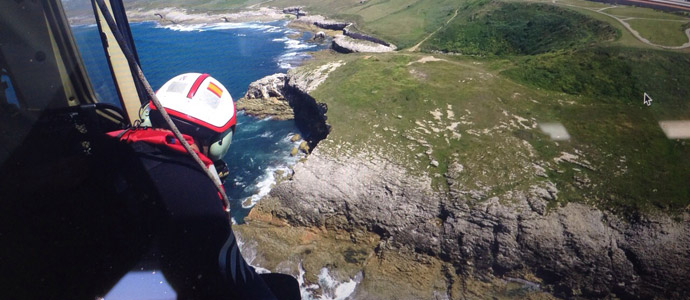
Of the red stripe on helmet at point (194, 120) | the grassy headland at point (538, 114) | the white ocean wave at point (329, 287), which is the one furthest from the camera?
the grassy headland at point (538, 114)

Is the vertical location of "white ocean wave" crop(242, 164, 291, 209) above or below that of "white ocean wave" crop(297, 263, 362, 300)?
below

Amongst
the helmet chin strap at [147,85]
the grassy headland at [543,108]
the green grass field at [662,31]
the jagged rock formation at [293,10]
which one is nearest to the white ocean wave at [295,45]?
the grassy headland at [543,108]

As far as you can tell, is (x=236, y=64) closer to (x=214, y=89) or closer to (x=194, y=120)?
(x=214, y=89)

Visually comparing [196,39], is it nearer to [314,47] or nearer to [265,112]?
[314,47]

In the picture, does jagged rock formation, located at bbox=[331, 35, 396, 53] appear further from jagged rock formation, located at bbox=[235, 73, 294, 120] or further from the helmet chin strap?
the helmet chin strap

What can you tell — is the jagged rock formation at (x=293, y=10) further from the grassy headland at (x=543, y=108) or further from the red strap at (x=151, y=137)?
the red strap at (x=151, y=137)

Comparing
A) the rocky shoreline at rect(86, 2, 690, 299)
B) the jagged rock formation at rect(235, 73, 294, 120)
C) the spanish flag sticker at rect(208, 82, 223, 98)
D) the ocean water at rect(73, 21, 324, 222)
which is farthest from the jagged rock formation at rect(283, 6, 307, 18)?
the spanish flag sticker at rect(208, 82, 223, 98)
